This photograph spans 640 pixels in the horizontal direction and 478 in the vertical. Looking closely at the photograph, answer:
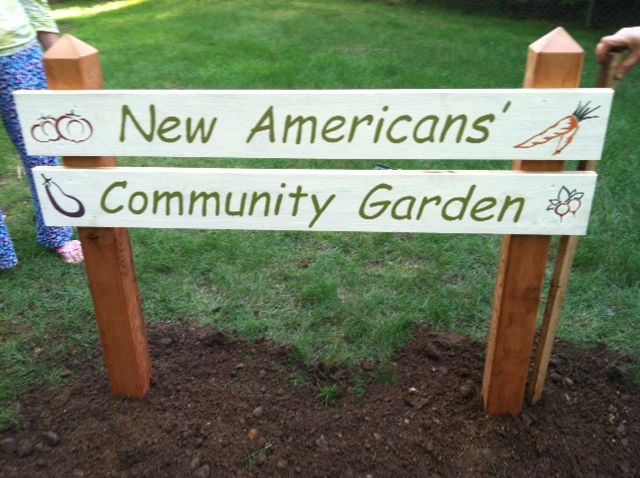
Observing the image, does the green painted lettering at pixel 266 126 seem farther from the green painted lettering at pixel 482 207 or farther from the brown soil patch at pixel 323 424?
the brown soil patch at pixel 323 424

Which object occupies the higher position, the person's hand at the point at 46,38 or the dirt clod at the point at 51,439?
the person's hand at the point at 46,38

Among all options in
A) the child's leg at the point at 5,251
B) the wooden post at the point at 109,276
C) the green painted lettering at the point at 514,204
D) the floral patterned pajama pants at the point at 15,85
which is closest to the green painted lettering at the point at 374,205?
the green painted lettering at the point at 514,204

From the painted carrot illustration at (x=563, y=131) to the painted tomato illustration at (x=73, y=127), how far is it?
1.26 meters

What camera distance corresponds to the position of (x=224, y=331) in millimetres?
2697

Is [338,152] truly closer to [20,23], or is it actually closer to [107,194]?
[107,194]

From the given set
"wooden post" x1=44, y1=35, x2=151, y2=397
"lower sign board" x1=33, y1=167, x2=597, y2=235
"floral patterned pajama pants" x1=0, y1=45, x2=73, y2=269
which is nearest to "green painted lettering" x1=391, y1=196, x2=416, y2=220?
"lower sign board" x1=33, y1=167, x2=597, y2=235

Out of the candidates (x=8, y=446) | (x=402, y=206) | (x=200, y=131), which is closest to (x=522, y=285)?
(x=402, y=206)

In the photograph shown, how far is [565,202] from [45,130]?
157cm

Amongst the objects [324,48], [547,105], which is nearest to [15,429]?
[547,105]

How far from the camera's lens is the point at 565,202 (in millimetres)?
1745

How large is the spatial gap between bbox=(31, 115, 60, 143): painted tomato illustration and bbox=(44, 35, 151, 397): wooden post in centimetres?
9

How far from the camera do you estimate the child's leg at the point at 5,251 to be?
310 cm

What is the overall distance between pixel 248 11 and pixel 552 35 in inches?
386

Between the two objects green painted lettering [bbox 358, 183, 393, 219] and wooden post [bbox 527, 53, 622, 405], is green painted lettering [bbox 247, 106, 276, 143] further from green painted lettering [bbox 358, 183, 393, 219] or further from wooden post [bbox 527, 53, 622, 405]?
wooden post [bbox 527, 53, 622, 405]
